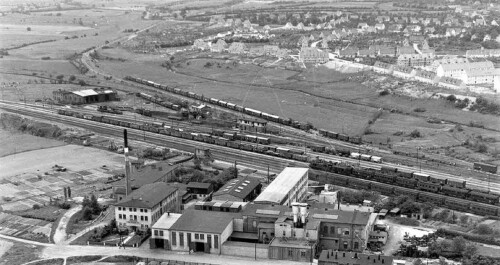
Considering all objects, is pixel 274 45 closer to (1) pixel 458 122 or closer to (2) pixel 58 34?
(1) pixel 458 122

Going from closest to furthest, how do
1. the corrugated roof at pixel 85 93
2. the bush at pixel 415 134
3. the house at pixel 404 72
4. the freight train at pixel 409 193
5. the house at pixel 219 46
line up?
the freight train at pixel 409 193
the bush at pixel 415 134
the corrugated roof at pixel 85 93
the house at pixel 404 72
the house at pixel 219 46

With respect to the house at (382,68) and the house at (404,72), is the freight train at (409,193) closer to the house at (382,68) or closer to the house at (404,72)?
the house at (404,72)

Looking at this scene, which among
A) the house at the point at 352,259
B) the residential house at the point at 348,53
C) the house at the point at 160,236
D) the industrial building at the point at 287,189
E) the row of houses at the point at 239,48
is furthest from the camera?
the row of houses at the point at 239,48

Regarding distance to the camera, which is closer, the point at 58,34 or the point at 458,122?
the point at 458,122

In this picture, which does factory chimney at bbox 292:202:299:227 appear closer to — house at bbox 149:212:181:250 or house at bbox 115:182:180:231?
house at bbox 149:212:181:250

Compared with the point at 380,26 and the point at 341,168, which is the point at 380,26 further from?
the point at 341,168

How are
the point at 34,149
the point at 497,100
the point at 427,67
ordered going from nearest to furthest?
the point at 34,149 < the point at 497,100 < the point at 427,67

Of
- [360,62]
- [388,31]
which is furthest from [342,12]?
[360,62]

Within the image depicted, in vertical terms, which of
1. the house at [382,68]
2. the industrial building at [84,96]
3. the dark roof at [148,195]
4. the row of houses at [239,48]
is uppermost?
the row of houses at [239,48]

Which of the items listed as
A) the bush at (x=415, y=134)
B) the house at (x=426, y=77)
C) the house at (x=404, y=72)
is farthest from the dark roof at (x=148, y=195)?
the house at (x=404, y=72)
